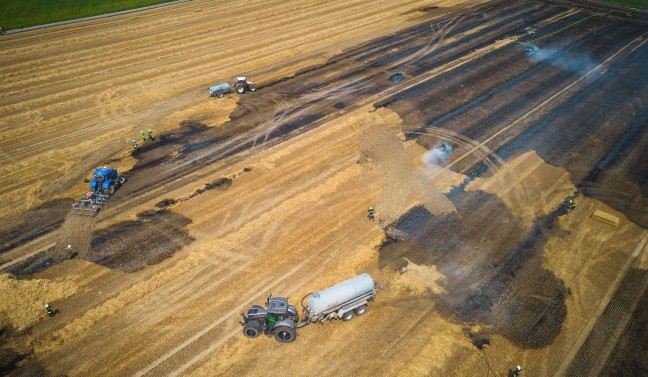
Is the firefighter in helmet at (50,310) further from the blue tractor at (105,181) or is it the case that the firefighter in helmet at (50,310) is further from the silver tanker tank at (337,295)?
the silver tanker tank at (337,295)

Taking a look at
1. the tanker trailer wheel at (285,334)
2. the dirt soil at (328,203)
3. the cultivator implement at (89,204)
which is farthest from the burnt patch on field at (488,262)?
the cultivator implement at (89,204)

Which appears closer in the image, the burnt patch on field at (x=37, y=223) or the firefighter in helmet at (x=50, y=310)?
the firefighter in helmet at (x=50, y=310)

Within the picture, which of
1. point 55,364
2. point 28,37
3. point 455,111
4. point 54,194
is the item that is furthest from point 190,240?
point 28,37

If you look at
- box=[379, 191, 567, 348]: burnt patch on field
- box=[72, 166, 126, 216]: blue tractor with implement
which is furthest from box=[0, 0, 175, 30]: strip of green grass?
box=[379, 191, 567, 348]: burnt patch on field

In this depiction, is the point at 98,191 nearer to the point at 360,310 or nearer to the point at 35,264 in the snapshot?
the point at 35,264

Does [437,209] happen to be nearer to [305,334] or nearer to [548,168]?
[548,168]
